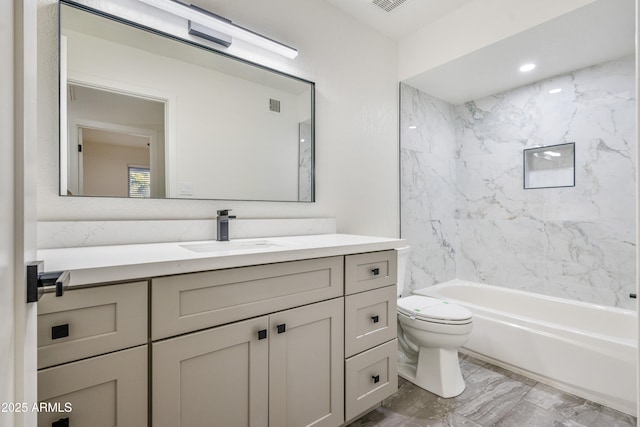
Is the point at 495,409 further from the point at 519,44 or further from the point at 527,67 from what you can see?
the point at 527,67

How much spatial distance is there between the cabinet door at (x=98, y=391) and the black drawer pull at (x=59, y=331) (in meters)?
0.08

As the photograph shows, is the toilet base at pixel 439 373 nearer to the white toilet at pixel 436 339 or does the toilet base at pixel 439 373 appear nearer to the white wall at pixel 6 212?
the white toilet at pixel 436 339

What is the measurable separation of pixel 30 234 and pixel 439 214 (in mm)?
3001

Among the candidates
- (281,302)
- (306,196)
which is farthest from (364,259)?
(306,196)

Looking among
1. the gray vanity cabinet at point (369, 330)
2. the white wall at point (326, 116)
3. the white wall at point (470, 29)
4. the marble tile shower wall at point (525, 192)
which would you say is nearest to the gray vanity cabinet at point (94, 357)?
the white wall at point (326, 116)

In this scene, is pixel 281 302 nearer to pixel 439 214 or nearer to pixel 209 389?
pixel 209 389

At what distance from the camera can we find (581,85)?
7.85ft

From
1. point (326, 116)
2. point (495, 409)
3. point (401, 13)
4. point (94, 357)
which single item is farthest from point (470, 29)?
point (94, 357)

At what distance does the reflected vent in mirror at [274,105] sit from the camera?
1911mm

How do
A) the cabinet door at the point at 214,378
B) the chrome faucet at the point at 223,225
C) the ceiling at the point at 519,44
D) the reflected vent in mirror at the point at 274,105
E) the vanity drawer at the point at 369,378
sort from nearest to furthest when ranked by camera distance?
the cabinet door at the point at 214,378
the vanity drawer at the point at 369,378
the chrome faucet at the point at 223,225
the ceiling at the point at 519,44
the reflected vent in mirror at the point at 274,105

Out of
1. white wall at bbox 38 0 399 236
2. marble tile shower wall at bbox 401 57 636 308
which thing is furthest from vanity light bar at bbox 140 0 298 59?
marble tile shower wall at bbox 401 57 636 308

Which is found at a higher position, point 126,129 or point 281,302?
point 126,129

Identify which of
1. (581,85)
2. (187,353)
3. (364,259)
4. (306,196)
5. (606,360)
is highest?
(581,85)

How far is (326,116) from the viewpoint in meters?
2.13
